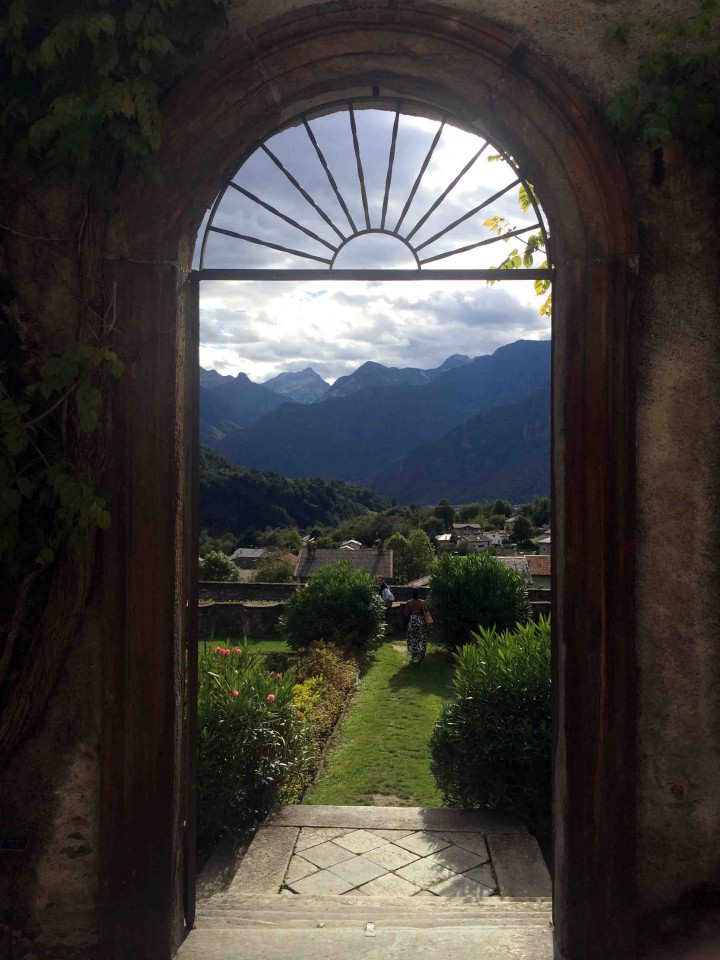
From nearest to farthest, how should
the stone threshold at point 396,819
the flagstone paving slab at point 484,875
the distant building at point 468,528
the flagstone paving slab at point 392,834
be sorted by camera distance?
the flagstone paving slab at point 484,875 → the flagstone paving slab at point 392,834 → the stone threshold at point 396,819 → the distant building at point 468,528

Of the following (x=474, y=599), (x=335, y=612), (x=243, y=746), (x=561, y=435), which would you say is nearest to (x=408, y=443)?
(x=474, y=599)

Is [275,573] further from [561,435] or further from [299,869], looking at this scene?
[561,435]

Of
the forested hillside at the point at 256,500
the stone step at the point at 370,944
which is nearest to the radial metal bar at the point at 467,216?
A: the stone step at the point at 370,944

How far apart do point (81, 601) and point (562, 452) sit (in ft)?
6.19

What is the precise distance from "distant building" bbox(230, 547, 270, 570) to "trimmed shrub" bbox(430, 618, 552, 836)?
38.1 meters

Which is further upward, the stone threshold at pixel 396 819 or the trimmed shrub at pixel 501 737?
the trimmed shrub at pixel 501 737

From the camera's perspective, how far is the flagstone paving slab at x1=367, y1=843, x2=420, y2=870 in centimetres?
445

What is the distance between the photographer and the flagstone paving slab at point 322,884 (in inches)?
163

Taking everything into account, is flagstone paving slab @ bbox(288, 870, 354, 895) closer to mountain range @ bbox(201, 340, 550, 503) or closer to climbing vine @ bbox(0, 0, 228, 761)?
climbing vine @ bbox(0, 0, 228, 761)

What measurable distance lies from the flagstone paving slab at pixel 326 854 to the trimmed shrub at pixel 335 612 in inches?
268

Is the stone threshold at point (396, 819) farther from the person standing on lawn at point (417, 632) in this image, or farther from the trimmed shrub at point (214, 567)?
the trimmed shrub at point (214, 567)

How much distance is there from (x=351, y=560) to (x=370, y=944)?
2427cm

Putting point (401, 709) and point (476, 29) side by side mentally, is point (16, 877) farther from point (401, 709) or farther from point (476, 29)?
point (401, 709)

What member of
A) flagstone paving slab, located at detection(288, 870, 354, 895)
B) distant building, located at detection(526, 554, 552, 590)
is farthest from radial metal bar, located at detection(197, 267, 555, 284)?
distant building, located at detection(526, 554, 552, 590)
